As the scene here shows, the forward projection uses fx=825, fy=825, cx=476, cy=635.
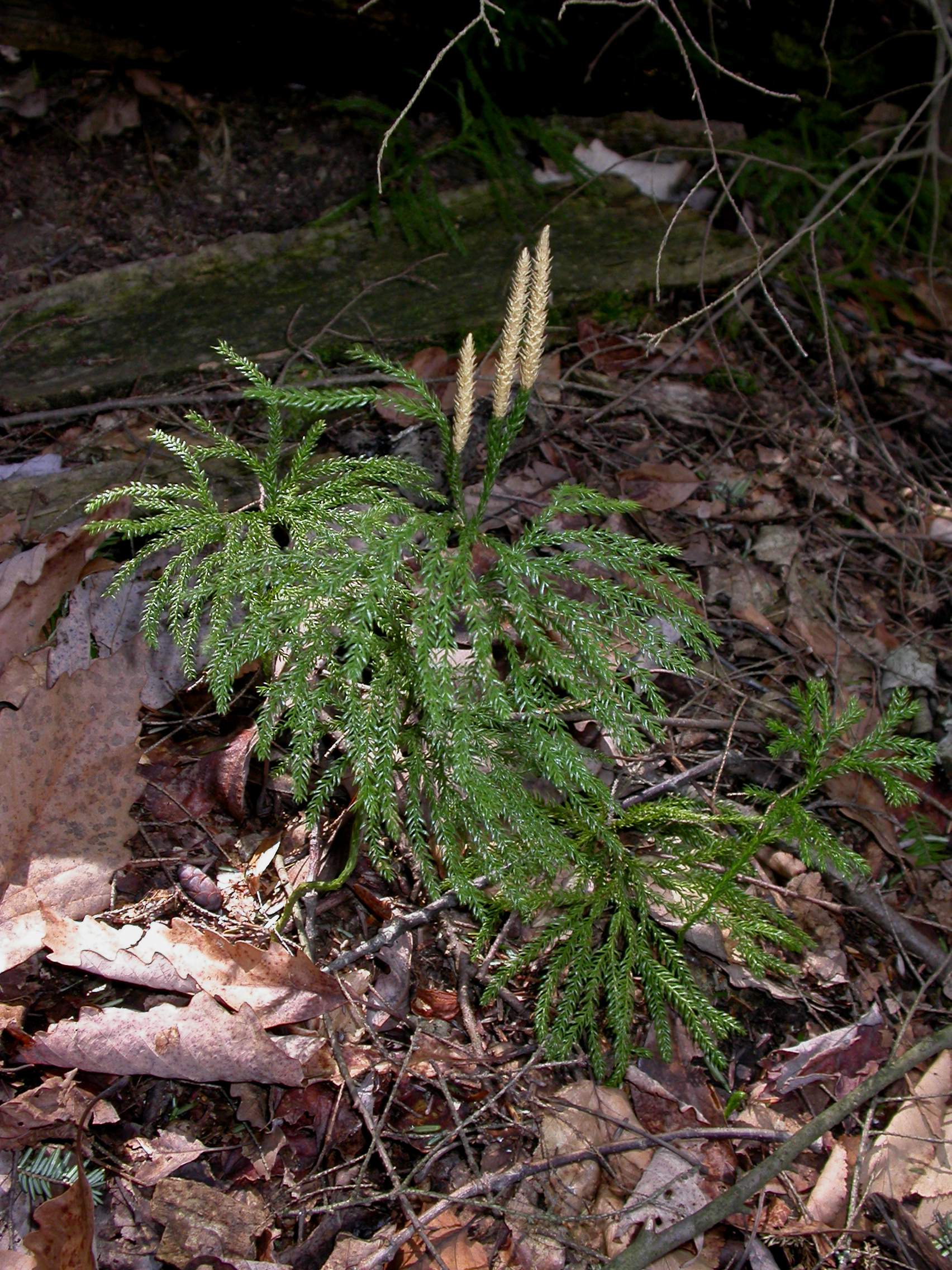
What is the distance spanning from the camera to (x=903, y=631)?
3.25 meters

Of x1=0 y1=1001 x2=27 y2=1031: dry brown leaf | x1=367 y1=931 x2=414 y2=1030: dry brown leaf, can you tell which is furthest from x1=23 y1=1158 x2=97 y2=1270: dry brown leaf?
x1=367 y1=931 x2=414 y2=1030: dry brown leaf

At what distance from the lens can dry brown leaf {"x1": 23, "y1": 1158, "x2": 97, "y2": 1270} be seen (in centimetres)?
153

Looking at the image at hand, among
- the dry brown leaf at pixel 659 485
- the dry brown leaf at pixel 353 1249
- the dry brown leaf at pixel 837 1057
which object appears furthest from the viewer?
the dry brown leaf at pixel 659 485

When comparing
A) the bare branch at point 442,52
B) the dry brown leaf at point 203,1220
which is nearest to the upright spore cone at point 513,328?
the bare branch at point 442,52

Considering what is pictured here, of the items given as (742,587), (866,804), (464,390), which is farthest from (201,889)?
(742,587)

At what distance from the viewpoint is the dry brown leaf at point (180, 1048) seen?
1790mm

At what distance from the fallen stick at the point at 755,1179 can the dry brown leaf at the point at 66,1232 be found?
3.39ft

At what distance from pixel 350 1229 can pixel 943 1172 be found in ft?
4.78

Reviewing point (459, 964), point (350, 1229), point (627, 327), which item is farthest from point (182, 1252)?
point (627, 327)

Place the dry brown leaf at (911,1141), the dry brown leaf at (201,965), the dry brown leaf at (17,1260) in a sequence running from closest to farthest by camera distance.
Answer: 1. the dry brown leaf at (17,1260)
2. the dry brown leaf at (201,965)
3. the dry brown leaf at (911,1141)

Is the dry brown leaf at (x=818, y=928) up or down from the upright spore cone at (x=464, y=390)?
down

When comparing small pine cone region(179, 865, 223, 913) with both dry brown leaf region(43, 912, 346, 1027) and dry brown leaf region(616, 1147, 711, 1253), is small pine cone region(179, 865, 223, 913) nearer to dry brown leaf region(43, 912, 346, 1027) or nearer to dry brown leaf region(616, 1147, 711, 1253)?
dry brown leaf region(43, 912, 346, 1027)

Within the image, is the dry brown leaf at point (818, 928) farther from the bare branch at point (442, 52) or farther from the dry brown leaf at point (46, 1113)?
the bare branch at point (442, 52)

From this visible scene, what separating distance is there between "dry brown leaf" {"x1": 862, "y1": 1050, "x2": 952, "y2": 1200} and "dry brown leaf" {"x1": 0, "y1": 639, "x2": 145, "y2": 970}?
6.57 feet
